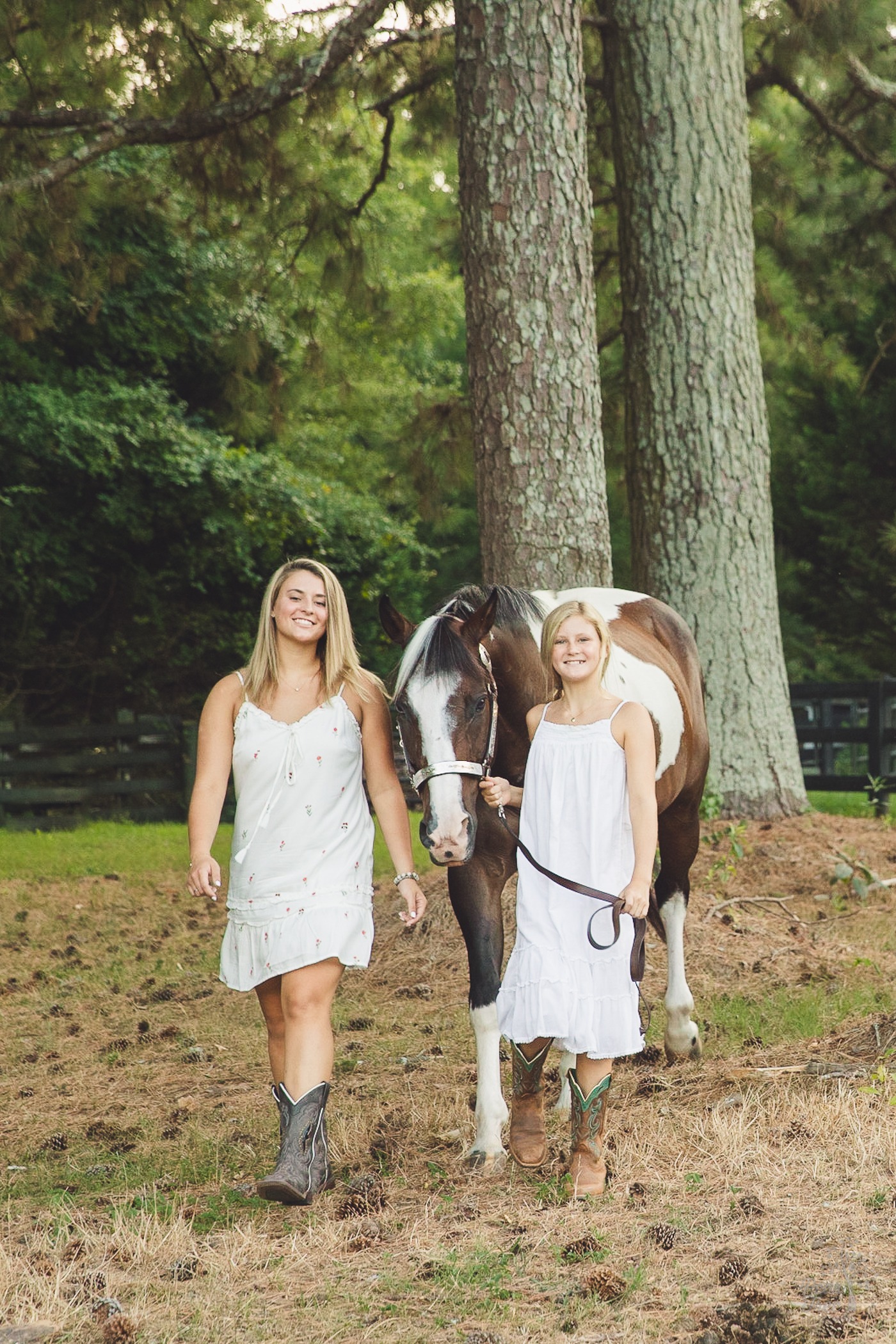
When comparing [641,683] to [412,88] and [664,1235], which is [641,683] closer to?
[664,1235]

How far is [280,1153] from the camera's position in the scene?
3438 millimetres

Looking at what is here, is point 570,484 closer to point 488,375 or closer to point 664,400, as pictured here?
point 488,375

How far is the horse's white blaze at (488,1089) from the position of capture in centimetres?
372

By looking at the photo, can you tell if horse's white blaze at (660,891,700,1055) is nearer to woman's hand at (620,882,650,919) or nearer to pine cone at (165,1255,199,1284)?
woman's hand at (620,882,650,919)

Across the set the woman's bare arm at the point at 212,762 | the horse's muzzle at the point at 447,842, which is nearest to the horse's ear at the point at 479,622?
the horse's muzzle at the point at 447,842

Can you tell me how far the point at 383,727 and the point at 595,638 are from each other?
714 mm

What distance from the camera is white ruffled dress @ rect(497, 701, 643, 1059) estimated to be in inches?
131

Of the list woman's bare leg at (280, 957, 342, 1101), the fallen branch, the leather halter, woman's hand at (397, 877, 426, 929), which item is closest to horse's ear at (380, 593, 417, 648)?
the leather halter

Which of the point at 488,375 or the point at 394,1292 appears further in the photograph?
the point at 488,375

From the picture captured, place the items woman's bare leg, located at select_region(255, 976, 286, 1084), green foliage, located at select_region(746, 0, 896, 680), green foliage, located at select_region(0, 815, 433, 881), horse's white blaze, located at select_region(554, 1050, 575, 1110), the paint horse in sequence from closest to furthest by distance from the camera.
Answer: the paint horse → woman's bare leg, located at select_region(255, 976, 286, 1084) → horse's white blaze, located at select_region(554, 1050, 575, 1110) → green foliage, located at select_region(0, 815, 433, 881) → green foliage, located at select_region(746, 0, 896, 680)

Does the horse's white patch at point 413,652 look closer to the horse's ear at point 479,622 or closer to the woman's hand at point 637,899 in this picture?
the horse's ear at point 479,622

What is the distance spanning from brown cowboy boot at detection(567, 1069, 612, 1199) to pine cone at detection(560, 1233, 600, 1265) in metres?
0.38

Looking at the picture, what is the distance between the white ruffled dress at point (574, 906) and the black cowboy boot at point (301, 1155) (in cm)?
56

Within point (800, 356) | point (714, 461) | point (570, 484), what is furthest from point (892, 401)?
point (570, 484)
